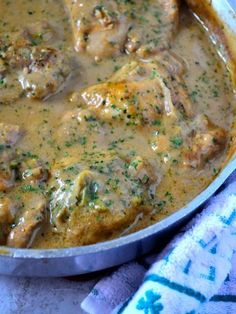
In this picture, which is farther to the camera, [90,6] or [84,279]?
[90,6]

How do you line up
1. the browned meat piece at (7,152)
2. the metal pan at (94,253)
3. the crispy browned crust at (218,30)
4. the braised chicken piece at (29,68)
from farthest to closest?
the crispy browned crust at (218,30) → the braised chicken piece at (29,68) → the browned meat piece at (7,152) → the metal pan at (94,253)

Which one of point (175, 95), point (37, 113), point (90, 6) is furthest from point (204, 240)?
point (90, 6)

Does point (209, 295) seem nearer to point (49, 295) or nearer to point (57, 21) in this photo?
point (49, 295)

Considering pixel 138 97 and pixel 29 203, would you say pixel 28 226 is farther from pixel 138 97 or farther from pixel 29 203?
pixel 138 97

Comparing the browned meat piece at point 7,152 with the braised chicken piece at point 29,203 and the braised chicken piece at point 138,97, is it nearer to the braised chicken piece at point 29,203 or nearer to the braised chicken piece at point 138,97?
the braised chicken piece at point 29,203

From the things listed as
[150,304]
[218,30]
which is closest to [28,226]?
[150,304]

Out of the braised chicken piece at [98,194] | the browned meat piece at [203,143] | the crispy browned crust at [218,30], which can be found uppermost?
the crispy browned crust at [218,30]

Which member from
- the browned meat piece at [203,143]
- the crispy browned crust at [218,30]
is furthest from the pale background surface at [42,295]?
the crispy browned crust at [218,30]
